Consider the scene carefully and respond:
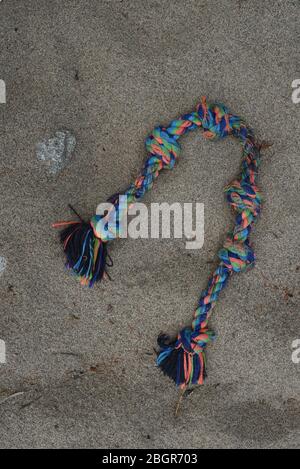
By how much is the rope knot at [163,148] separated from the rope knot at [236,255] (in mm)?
294

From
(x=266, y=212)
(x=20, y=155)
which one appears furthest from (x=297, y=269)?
(x=20, y=155)

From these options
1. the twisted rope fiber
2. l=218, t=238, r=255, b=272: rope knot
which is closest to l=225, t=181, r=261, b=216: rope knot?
the twisted rope fiber

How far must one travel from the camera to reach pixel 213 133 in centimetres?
141

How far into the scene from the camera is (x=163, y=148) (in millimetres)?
1386

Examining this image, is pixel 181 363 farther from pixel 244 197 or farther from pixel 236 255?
pixel 244 197

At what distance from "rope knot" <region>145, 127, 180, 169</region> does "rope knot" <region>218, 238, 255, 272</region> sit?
29cm

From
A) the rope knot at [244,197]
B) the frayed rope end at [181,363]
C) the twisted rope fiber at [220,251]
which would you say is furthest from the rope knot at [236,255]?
the frayed rope end at [181,363]

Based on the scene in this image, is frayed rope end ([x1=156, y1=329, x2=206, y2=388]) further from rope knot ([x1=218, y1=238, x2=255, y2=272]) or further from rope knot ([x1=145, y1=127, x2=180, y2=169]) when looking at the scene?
rope knot ([x1=145, y1=127, x2=180, y2=169])

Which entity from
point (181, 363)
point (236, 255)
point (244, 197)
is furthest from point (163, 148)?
point (181, 363)

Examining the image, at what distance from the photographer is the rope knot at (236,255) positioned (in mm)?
1375

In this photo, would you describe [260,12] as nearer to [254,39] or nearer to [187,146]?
[254,39]

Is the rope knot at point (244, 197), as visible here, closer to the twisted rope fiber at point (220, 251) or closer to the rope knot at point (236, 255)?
the twisted rope fiber at point (220, 251)

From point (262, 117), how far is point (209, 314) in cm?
62

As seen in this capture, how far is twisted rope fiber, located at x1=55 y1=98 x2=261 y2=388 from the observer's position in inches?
54.4
